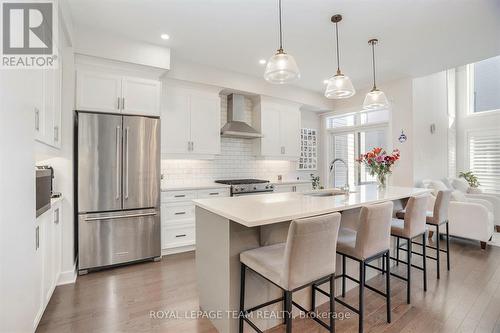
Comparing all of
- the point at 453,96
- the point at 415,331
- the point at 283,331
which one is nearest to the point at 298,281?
the point at 283,331

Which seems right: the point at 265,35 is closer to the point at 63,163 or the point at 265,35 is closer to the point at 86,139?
the point at 86,139

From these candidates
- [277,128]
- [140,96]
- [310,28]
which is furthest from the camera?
[277,128]

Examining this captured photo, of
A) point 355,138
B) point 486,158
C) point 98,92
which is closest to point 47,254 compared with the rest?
point 98,92

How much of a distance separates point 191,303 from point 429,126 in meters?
5.47

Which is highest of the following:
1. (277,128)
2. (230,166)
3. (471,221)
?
(277,128)

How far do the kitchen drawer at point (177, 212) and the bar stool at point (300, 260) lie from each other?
2.15 meters

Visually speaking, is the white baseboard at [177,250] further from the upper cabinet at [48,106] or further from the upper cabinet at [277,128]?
the upper cabinet at [277,128]

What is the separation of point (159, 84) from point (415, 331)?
3.91 metres

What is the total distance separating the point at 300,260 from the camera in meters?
1.45

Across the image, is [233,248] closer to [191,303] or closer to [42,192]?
[191,303]

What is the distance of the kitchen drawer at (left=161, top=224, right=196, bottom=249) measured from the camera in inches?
139

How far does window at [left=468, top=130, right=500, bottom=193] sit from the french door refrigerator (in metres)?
7.00

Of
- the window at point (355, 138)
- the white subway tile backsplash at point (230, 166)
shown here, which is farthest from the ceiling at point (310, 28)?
the white subway tile backsplash at point (230, 166)

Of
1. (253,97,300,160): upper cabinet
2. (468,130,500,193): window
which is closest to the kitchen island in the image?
(253,97,300,160): upper cabinet
